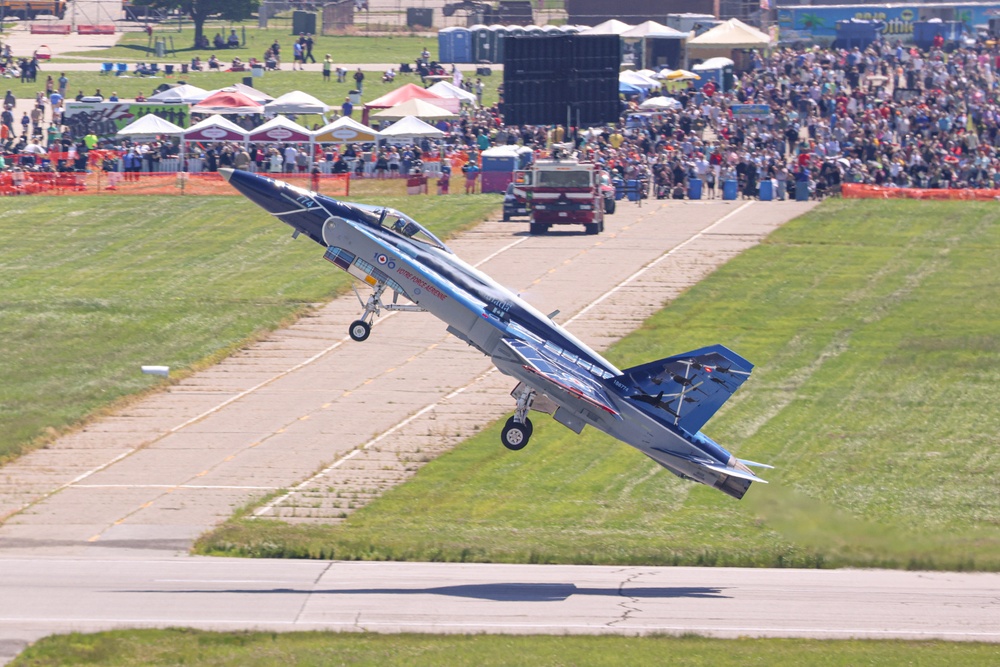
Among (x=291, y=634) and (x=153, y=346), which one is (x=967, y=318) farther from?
(x=291, y=634)

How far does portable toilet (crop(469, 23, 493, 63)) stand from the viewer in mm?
131600

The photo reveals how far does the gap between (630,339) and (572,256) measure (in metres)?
11.9

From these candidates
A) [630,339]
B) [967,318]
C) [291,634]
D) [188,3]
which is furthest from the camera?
[188,3]

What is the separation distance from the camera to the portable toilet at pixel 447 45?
13100 cm

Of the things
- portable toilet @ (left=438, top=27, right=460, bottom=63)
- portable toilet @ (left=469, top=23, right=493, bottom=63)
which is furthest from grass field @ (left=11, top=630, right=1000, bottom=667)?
portable toilet @ (left=469, top=23, right=493, bottom=63)

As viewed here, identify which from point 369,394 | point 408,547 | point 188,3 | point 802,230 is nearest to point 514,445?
point 408,547

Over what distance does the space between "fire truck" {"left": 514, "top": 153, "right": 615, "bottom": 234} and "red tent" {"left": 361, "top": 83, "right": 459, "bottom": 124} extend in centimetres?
1743

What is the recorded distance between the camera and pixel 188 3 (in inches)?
5438

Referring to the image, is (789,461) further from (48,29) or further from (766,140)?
(48,29)

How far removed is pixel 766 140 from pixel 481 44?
51.4m

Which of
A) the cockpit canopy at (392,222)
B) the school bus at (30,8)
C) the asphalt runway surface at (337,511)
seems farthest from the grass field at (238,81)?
the cockpit canopy at (392,222)

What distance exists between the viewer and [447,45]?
132 m

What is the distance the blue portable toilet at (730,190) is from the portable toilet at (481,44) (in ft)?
169

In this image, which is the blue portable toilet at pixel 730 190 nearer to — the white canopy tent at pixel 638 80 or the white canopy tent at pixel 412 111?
the white canopy tent at pixel 412 111
